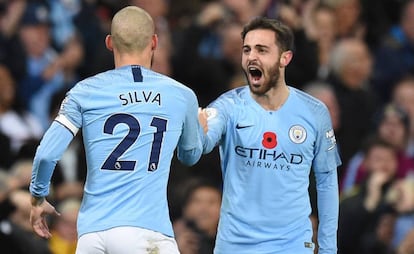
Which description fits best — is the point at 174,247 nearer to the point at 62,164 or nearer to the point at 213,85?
the point at 62,164

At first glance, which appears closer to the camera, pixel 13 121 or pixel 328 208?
pixel 328 208

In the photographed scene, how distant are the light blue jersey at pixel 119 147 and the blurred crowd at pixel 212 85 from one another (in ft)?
10.7

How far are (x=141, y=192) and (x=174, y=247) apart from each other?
38 centimetres

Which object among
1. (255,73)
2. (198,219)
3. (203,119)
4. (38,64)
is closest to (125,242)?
(203,119)

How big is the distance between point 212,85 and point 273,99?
4.69 metres

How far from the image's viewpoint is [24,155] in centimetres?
1248

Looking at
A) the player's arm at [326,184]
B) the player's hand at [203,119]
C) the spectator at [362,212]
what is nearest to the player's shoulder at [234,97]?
the player's hand at [203,119]

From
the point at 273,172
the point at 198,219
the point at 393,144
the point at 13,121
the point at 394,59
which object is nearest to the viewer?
the point at 273,172

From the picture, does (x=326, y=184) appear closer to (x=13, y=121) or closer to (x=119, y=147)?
(x=119, y=147)

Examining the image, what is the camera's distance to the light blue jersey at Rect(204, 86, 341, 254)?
8.61m

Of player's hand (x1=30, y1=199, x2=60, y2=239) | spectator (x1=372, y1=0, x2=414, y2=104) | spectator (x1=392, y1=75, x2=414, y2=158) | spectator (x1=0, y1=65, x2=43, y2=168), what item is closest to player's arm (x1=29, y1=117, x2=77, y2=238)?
player's hand (x1=30, y1=199, x2=60, y2=239)

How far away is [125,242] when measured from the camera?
7.77 metres

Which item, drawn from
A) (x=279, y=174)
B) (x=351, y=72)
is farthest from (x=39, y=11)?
(x=279, y=174)

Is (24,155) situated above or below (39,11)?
below
